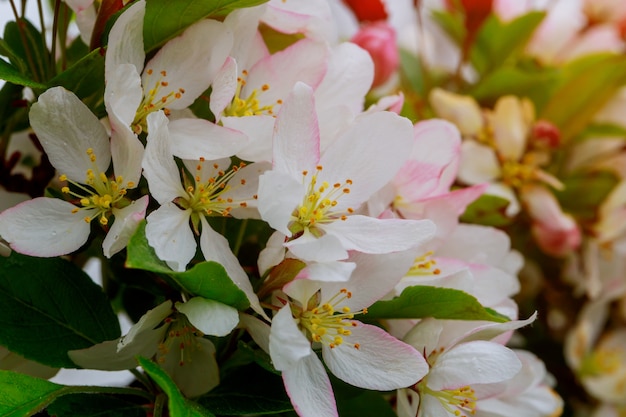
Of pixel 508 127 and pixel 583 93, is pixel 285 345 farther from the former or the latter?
pixel 583 93

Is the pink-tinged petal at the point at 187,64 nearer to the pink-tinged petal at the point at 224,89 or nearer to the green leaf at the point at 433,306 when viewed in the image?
the pink-tinged petal at the point at 224,89

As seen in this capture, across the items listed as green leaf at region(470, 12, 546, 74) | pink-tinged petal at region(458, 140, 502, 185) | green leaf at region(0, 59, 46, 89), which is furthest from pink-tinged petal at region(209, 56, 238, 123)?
green leaf at region(470, 12, 546, 74)

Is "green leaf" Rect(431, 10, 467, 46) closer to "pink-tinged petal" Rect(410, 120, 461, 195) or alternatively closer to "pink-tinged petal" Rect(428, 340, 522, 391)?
"pink-tinged petal" Rect(410, 120, 461, 195)

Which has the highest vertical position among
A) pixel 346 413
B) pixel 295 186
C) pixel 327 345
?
pixel 295 186

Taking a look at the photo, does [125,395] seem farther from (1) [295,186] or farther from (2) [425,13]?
(2) [425,13]

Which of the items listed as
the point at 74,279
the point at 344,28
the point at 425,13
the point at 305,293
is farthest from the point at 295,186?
the point at 344,28

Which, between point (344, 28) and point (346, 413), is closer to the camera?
point (346, 413)

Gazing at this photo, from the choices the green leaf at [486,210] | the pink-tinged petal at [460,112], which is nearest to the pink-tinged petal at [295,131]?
the green leaf at [486,210]

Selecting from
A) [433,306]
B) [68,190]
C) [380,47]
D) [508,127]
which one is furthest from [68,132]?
[508,127]
